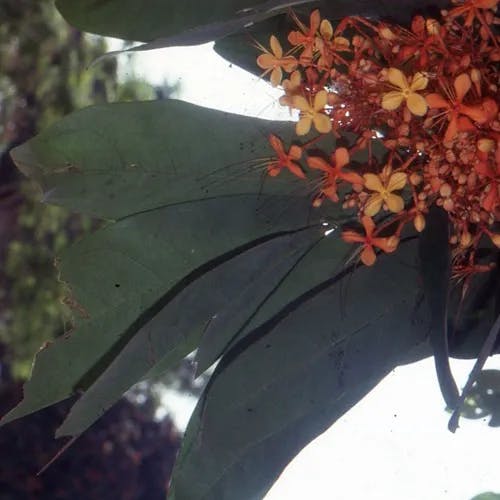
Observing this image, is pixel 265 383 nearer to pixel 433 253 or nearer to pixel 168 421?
A: pixel 433 253

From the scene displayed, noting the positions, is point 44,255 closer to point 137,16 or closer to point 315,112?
point 137,16

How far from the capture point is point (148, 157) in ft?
1.63

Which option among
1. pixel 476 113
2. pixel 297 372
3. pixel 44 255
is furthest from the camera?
pixel 44 255

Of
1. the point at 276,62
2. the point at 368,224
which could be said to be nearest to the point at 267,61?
the point at 276,62

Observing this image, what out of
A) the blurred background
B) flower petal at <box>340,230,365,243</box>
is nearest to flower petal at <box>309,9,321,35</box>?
flower petal at <box>340,230,365,243</box>

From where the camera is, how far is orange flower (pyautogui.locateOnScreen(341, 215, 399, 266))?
424mm

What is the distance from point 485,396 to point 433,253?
5.6 inches

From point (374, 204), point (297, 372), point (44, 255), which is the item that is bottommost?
point (44, 255)

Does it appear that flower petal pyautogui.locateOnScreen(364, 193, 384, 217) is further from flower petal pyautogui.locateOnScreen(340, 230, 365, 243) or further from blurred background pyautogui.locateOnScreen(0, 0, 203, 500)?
blurred background pyautogui.locateOnScreen(0, 0, 203, 500)

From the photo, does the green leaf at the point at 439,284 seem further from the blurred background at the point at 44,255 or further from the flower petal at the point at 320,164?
the blurred background at the point at 44,255

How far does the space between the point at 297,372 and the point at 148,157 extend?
5.9 inches

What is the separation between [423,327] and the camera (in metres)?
0.48

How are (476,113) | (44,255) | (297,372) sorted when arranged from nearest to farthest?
1. (476,113)
2. (297,372)
3. (44,255)

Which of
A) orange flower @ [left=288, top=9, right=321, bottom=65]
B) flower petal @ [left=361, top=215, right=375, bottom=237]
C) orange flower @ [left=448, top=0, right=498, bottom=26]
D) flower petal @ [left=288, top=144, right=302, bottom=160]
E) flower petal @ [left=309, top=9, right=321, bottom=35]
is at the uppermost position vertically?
orange flower @ [left=448, top=0, right=498, bottom=26]
